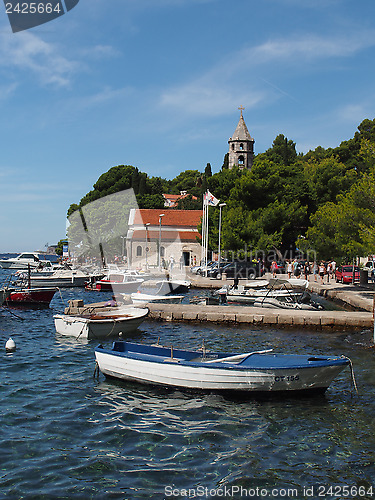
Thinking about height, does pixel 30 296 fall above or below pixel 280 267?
below

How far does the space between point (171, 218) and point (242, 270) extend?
1082 inches

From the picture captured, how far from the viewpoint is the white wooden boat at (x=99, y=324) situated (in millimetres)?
17656

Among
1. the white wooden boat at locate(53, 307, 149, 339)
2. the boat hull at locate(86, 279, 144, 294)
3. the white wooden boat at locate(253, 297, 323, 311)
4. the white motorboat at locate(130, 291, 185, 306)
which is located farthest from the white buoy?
the boat hull at locate(86, 279, 144, 294)

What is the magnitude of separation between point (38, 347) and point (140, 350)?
590cm

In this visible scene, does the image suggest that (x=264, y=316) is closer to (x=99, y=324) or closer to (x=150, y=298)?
(x=99, y=324)

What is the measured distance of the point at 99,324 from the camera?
17.6 metres

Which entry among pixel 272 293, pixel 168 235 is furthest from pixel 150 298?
pixel 168 235

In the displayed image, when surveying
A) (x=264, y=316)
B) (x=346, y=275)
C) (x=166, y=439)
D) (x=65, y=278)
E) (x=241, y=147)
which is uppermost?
(x=241, y=147)

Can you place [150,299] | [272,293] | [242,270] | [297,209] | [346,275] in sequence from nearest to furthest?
[272,293] → [150,299] → [346,275] → [242,270] → [297,209]

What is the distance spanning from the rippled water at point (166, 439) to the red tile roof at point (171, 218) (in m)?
51.9

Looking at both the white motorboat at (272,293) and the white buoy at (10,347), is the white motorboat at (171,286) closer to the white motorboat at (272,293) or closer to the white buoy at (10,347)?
the white motorboat at (272,293)

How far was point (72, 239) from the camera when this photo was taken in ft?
255

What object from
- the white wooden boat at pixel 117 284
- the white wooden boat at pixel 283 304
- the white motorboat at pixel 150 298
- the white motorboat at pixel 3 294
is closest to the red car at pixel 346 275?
the white wooden boat at pixel 283 304

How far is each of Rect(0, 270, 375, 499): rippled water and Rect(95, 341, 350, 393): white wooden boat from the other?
33 centimetres
